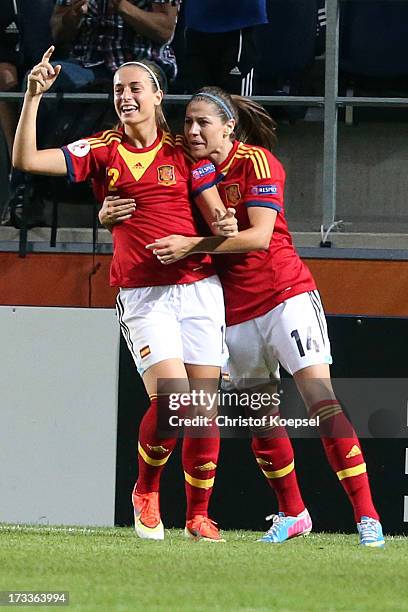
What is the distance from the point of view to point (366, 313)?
7.75 m

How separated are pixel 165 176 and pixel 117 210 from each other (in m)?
0.27

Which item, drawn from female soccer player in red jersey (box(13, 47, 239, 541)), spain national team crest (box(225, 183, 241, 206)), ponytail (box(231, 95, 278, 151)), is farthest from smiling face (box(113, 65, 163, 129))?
ponytail (box(231, 95, 278, 151))

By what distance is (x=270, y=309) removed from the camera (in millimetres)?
6078

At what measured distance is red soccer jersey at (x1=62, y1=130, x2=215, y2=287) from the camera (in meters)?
5.92

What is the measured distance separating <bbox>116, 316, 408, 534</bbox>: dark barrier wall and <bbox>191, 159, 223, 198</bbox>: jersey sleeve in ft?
5.34

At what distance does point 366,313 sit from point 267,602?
11.9 ft

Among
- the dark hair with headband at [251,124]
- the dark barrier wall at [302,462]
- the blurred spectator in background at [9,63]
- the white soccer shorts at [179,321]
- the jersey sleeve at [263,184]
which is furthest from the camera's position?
the blurred spectator in background at [9,63]

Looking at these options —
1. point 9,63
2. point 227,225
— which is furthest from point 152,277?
point 9,63

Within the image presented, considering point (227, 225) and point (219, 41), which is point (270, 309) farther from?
point (219, 41)

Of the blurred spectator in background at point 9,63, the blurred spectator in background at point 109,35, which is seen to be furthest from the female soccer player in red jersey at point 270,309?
the blurred spectator in background at point 9,63

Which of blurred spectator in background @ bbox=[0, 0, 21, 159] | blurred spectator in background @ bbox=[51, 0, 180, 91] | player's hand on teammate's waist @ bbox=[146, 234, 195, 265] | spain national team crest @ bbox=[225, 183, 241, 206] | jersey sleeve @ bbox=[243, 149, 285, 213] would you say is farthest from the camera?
blurred spectator in background @ bbox=[0, 0, 21, 159]

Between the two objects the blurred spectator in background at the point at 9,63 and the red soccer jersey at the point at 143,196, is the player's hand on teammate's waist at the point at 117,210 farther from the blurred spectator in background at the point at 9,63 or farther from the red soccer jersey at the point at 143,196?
the blurred spectator in background at the point at 9,63

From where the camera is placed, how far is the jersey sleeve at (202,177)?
19.5 ft

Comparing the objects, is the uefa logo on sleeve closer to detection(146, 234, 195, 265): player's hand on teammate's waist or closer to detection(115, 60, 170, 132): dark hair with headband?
detection(115, 60, 170, 132): dark hair with headband
